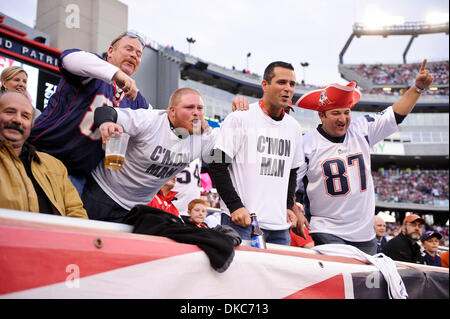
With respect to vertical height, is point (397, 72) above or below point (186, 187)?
above

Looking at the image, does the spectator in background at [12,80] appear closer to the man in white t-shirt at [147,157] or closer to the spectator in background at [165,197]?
the man in white t-shirt at [147,157]

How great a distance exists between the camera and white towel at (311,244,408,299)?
6.15 feet

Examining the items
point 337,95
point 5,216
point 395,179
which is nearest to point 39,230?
point 5,216

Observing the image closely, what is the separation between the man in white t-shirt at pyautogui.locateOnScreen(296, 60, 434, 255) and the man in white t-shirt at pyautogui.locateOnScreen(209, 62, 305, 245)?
276 mm

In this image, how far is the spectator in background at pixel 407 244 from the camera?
193 inches

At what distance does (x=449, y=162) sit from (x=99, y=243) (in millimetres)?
40077

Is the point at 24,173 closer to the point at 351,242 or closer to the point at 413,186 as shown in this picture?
the point at 351,242

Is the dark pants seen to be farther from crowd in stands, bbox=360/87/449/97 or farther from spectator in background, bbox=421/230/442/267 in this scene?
crowd in stands, bbox=360/87/449/97

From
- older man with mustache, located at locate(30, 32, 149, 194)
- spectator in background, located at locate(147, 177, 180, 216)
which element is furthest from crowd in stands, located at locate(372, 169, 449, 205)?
older man with mustache, located at locate(30, 32, 149, 194)

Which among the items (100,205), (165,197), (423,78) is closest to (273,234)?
(100,205)

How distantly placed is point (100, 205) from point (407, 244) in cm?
421

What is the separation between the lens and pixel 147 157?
7.91ft

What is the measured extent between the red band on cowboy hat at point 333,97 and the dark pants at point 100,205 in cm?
175
